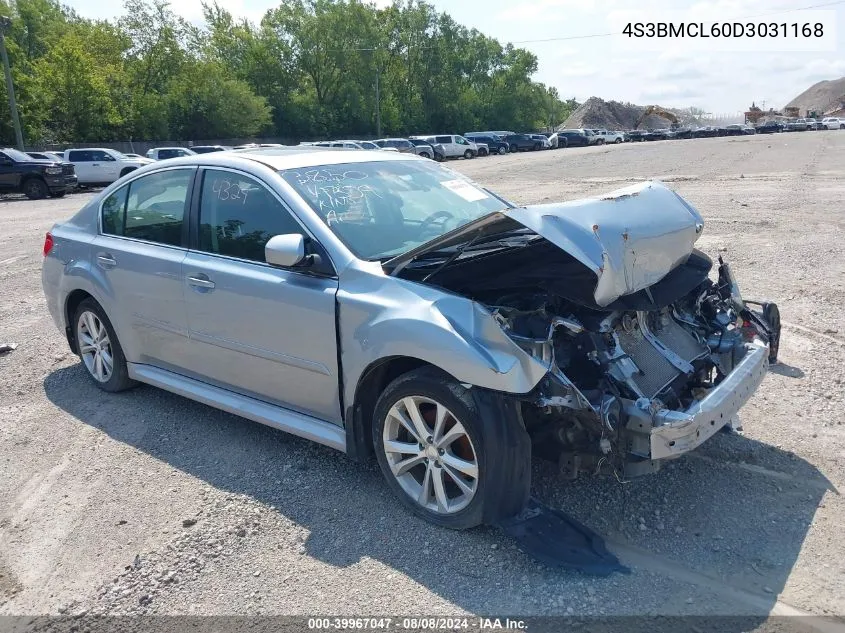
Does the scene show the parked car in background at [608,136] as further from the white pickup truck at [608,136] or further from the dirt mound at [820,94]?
the dirt mound at [820,94]

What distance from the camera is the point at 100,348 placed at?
5.32 metres

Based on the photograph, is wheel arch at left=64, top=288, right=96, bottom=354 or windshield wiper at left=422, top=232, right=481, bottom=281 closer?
windshield wiper at left=422, top=232, right=481, bottom=281

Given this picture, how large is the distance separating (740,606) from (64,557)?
9.99 ft

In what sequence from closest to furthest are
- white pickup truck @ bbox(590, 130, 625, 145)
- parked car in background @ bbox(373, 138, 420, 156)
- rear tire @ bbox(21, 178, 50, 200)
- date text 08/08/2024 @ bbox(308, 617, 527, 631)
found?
date text 08/08/2024 @ bbox(308, 617, 527, 631) → rear tire @ bbox(21, 178, 50, 200) → parked car in background @ bbox(373, 138, 420, 156) → white pickup truck @ bbox(590, 130, 625, 145)

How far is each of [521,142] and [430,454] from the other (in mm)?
57648

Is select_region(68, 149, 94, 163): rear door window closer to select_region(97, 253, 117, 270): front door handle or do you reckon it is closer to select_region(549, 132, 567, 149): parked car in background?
select_region(97, 253, 117, 270): front door handle

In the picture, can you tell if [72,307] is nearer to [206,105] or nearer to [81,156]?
[81,156]

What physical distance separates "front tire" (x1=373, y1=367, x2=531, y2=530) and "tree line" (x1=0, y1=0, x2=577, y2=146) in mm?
44067

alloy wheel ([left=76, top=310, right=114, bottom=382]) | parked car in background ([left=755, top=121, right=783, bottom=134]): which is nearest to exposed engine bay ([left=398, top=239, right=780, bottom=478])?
alloy wheel ([left=76, top=310, right=114, bottom=382])

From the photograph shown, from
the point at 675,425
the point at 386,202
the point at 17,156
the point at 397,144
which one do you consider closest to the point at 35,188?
the point at 17,156

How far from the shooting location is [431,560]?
10.5ft

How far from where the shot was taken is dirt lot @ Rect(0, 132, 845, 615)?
2.99 metres

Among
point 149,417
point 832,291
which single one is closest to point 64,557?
point 149,417

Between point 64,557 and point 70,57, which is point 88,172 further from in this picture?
point 64,557
